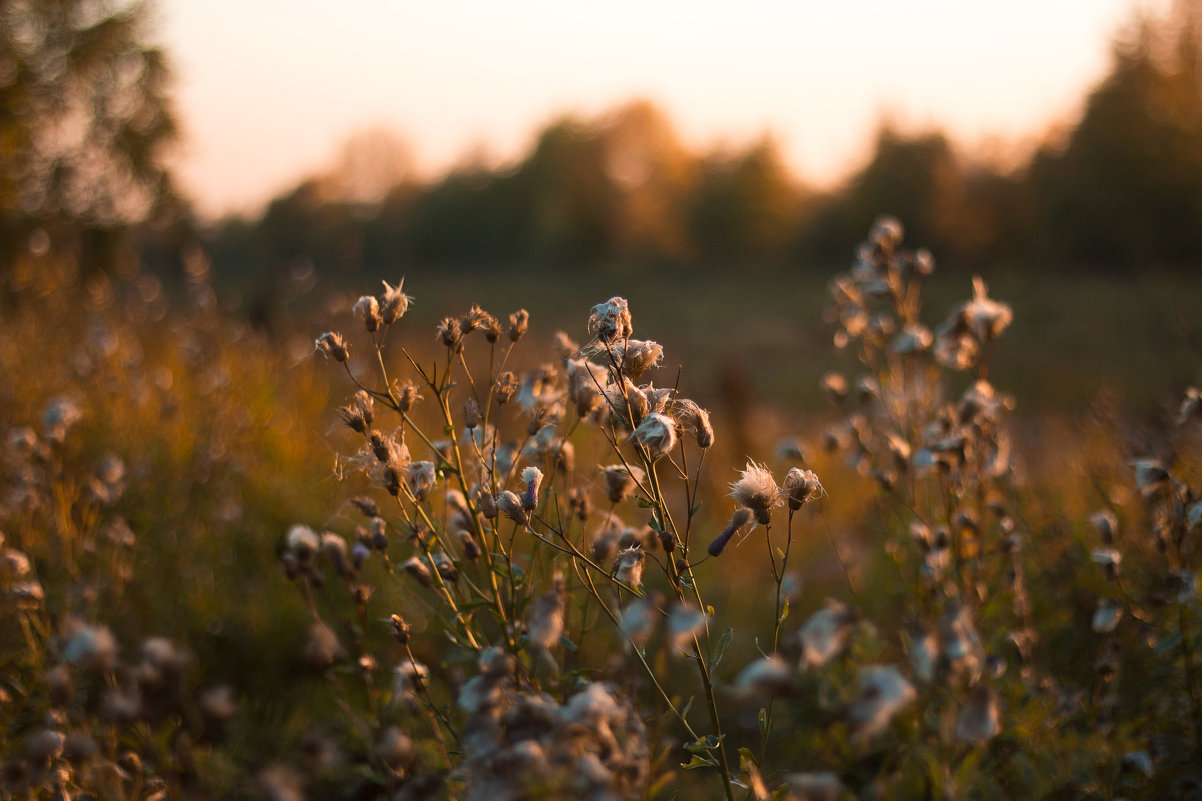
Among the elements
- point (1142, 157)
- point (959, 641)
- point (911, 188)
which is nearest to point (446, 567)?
point (959, 641)

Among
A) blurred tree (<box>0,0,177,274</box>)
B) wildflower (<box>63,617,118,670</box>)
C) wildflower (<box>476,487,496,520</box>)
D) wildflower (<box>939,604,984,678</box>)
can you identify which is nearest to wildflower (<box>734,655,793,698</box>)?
wildflower (<box>939,604,984,678</box>)

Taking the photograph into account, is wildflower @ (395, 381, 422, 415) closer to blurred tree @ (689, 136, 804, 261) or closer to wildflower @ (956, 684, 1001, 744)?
wildflower @ (956, 684, 1001, 744)

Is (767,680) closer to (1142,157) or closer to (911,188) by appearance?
(1142,157)

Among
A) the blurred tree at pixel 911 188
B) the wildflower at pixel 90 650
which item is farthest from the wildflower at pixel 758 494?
the blurred tree at pixel 911 188

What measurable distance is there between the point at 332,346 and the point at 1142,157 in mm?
31696

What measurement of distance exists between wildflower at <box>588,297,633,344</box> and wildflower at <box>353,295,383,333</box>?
44 cm

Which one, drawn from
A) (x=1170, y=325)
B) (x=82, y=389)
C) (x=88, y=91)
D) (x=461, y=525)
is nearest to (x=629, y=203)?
(x=1170, y=325)

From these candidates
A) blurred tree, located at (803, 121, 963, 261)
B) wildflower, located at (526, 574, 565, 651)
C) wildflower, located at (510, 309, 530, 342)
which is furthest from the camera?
blurred tree, located at (803, 121, 963, 261)

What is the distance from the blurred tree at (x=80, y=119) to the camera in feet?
34.7

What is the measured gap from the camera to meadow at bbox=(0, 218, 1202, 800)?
1.32 m

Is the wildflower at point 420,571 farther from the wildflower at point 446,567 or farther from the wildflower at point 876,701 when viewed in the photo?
the wildflower at point 876,701

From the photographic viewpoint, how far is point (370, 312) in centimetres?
155

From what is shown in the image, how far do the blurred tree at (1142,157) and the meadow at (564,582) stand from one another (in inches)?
1011

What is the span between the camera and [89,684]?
281 cm
